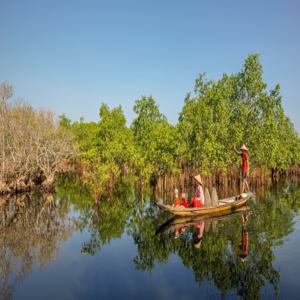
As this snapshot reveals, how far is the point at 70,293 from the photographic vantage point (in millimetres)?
10969

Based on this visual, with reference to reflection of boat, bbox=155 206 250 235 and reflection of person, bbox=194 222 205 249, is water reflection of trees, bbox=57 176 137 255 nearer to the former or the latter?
reflection of boat, bbox=155 206 250 235

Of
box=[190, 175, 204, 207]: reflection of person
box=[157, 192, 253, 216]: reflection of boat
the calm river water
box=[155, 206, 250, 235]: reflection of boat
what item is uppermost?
box=[190, 175, 204, 207]: reflection of person

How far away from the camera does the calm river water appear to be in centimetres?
1088

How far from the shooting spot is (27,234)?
1811 cm

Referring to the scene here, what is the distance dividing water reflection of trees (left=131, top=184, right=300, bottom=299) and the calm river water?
0.04 meters

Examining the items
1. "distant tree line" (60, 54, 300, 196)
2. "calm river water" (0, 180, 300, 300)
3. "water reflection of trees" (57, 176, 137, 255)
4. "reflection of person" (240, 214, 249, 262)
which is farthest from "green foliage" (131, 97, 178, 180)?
"reflection of person" (240, 214, 249, 262)

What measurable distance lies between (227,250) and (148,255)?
3.79m

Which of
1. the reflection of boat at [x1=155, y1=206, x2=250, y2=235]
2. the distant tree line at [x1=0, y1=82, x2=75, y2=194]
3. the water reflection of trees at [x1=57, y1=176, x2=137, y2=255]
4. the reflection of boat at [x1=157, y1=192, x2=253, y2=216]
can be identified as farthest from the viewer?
the distant tree line at [x1=0, y1=82, x2=75, y2=194]

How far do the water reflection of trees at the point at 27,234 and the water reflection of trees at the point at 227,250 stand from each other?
15.9 ft

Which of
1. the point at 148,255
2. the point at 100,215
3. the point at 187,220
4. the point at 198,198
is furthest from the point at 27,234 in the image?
the point at 198,198

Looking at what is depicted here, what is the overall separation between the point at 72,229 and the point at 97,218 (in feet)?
8.78

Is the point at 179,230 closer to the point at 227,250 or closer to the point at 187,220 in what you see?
the point at 187,220

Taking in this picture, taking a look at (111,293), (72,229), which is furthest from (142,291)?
Answer: (72,229)

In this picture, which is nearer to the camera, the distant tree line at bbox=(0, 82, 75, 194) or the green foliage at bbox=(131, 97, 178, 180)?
the distant tree line at bbox=(0, 82, 75, 194)
